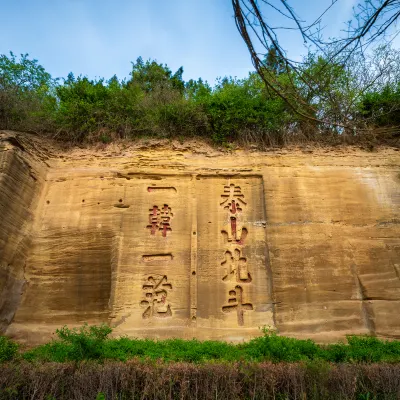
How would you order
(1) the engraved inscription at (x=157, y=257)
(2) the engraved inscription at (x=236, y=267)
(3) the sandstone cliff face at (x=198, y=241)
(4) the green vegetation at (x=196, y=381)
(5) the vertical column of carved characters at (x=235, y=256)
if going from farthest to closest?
(1) the engraved inscription at (x=157, y=257) < (2) the engraved inscription at (x=236, y=267) < (5) the vertical column of carved characters at (x=235, y=256) < (3) the sandstone cliff face at (x=198, y=241) < (4) the green vegetation at (x=196, y=381)

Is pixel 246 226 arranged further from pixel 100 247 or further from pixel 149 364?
pixel 149 364

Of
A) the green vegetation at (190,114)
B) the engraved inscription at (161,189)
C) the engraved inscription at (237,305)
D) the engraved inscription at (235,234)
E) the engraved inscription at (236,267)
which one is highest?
the green vegetation at (190,114)

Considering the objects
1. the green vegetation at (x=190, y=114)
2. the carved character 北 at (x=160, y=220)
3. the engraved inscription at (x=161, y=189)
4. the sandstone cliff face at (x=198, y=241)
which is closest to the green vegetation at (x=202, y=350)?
the sandstone cliff face at (x=198, y=241)

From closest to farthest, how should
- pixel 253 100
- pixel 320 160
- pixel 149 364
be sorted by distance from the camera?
pixel 149 364 → pixel 320 160 → pixel 253 100

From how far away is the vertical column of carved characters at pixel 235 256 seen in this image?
6.59 meters

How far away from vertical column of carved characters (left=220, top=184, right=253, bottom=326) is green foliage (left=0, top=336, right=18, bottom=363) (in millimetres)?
3130

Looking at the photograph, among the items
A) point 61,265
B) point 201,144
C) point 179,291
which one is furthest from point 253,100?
point 61,265

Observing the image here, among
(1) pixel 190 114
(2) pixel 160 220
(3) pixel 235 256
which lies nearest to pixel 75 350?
(2) pixel 160 220

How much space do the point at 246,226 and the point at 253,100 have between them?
3027mm

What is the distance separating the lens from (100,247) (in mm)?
7020

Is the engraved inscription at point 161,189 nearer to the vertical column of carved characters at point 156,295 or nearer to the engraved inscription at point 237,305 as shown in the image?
the vertical column of carved characters at point 156,295

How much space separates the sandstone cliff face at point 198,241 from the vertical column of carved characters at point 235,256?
21 millimetres

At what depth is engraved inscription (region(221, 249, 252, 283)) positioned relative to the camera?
683cm

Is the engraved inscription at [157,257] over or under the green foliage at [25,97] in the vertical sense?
under
